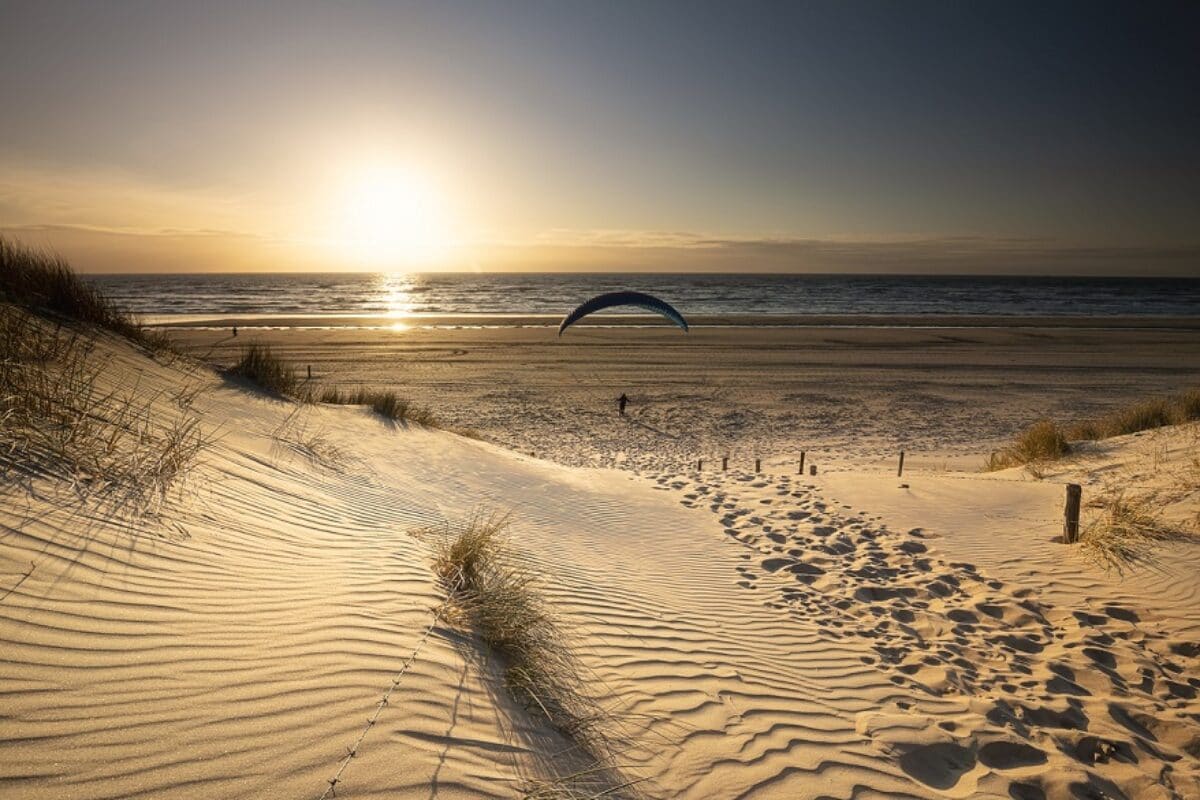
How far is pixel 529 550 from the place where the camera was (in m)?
6.12

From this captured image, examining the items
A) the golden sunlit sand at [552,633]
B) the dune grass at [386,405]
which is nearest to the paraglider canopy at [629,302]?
the dune grass at [386,405]

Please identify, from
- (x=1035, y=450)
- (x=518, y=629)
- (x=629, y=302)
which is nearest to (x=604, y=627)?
(x=518, y=629)

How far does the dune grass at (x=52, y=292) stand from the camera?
24.6ft

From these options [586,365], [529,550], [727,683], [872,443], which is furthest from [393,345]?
[727,683]

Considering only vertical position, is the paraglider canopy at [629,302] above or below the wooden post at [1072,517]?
above

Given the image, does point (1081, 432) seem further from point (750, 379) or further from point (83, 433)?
point (83, 433)

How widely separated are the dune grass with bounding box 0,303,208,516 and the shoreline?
116 ft

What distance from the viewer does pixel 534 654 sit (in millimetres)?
3539

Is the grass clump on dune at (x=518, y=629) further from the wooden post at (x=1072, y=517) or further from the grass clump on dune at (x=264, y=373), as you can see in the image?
the grass clump on dune at (x=264, y=373)

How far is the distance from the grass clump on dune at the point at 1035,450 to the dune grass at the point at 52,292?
51.6 ft

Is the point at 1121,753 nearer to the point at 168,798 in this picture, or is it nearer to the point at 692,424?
the point at 168,798

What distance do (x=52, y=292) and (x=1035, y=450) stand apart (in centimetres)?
1695

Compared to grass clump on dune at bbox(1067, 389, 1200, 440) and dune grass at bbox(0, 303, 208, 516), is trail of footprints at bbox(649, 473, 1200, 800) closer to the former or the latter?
dune grass at bbox(0, 303, 208, 516)

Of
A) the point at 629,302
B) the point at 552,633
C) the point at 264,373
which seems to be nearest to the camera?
the point at 552,633
